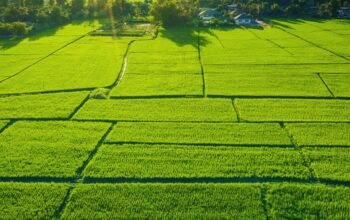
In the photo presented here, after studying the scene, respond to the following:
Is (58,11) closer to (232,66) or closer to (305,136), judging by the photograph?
(232,66)

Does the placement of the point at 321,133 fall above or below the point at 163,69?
below

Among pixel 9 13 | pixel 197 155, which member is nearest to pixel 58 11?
pixel 9 13

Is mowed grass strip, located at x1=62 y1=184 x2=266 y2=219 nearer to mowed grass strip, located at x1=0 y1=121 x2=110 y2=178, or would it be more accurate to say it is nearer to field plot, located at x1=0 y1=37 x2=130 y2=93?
mowed grass strip, located at x1=0 y1=121 x2=110 y2=178

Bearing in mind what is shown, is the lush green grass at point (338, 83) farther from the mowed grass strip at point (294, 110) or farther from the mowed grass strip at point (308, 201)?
the mowed grass strip at point (308, 201)

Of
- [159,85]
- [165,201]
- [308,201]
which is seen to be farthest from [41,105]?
[308,201]

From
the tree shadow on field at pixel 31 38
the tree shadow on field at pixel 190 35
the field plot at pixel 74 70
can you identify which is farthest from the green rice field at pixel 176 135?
the tree shadow on field at pixel 190 35

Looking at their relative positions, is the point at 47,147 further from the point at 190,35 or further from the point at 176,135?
the point at 190,35
